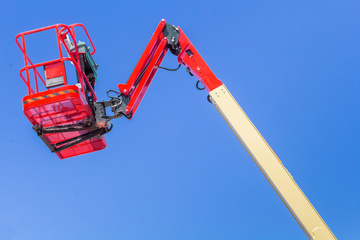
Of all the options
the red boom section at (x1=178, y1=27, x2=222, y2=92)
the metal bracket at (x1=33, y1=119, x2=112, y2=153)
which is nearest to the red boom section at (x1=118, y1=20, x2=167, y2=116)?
the red boom section at (x1=178, y1=27, x2=222, y2=92)

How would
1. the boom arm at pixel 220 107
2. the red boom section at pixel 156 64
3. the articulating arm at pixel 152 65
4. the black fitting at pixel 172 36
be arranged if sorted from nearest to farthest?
1. the boom arm at pixel 220 107
2. the red boom section at pixel 156 64
3. the articulating arm at pixel 152 65
4. the black fitting at pixel 172 36

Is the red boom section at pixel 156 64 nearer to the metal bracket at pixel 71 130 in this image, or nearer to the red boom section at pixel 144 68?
the red boom section at pixel 144 68

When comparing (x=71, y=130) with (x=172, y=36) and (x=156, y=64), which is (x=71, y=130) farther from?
(x=172, y=36)

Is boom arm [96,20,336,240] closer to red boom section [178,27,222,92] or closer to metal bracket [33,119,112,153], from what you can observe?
red boom section [178,27,222,92]

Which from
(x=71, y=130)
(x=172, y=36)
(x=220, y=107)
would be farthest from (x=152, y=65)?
(x=71, y=130)

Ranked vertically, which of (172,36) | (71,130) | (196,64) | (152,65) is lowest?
(196,64)

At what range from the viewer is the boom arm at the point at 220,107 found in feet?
21.9

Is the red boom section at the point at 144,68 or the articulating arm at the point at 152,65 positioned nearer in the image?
the articulating arm at the point at 152,65

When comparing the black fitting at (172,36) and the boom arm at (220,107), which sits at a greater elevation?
the black fitting at (172,36)

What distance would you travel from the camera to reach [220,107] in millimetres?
7242

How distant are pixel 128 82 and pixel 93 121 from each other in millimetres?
943

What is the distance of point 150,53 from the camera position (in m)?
7.93

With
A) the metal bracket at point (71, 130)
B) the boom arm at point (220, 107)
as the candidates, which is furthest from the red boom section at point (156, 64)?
the metal bracket at point (71, 130)

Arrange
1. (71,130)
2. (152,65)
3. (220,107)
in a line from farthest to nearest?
(152,65) < (71,130) < (220,107)
